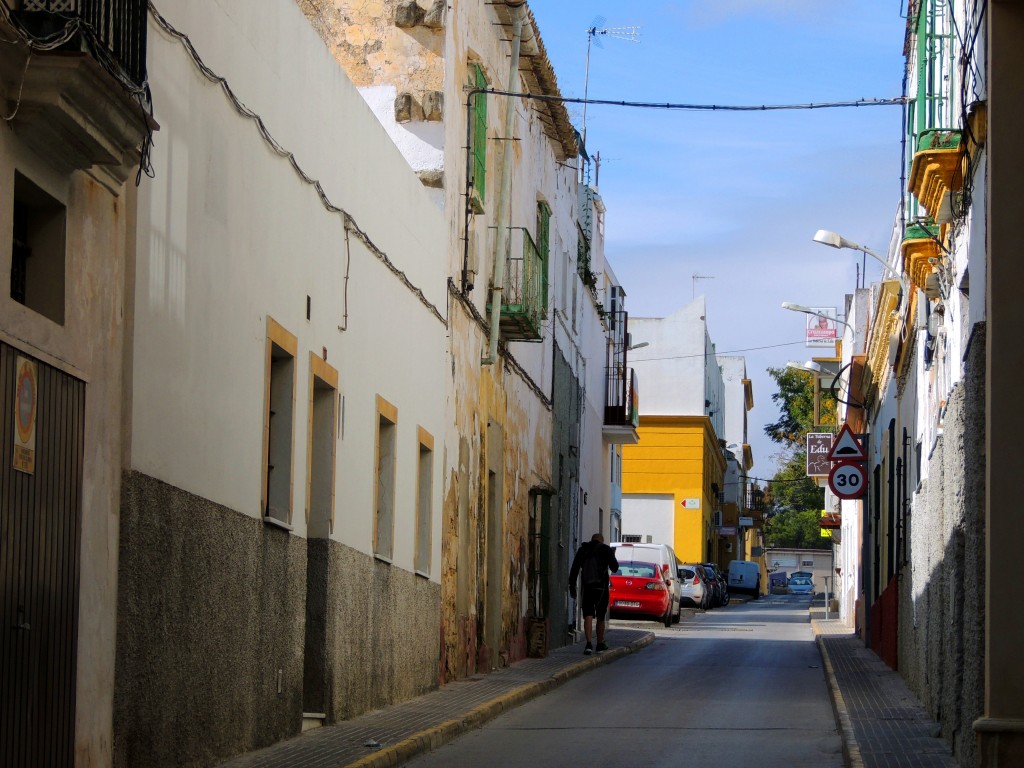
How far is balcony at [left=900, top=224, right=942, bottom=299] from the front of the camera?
14570 mm

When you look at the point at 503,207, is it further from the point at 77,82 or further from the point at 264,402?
the point at 77,82

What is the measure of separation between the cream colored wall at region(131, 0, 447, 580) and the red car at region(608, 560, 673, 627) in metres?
23.0

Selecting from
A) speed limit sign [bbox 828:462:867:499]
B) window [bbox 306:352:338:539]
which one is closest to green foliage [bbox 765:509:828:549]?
speed limit sign [bbox 828:462:867:499]

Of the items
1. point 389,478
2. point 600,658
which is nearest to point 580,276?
point 600,658

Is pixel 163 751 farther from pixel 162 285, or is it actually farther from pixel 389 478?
pixel 389 478

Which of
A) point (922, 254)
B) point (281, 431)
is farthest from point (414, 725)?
point (922, 254)

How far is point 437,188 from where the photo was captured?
18.5m

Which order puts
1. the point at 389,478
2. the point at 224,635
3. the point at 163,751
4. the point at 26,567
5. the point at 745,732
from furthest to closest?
the point at 389,478 → the point at 745,732 → the point at 224,635 → the point at 163,751 → the point at 26,567

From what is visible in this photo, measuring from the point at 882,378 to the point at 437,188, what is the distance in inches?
412

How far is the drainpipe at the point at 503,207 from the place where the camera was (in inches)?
830

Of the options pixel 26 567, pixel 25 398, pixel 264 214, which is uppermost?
pixel 264 214

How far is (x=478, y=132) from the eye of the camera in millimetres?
20062

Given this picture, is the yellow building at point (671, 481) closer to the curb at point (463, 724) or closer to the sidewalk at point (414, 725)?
the curb at point (463, 724)

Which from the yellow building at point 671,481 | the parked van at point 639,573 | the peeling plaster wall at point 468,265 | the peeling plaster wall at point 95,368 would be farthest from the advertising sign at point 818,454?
the peeling plaster wall at point 95,368
